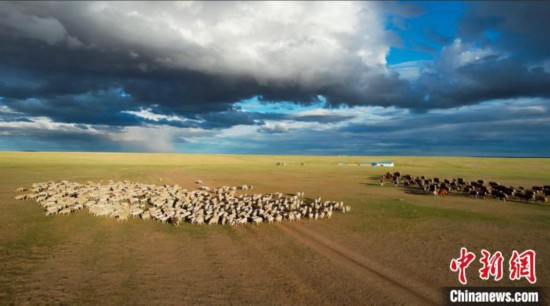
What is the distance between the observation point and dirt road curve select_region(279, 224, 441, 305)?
11281mm

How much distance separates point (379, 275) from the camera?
42.9 feet

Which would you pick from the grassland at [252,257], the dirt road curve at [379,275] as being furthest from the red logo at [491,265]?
the dirt road curve at [379,275]

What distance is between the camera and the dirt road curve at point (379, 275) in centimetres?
1128

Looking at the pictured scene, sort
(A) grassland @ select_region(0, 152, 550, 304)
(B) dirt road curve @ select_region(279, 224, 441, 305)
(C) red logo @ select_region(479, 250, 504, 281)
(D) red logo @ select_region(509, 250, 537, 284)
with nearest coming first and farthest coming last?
(B) dirt road curve @ select_region(279, 224, 441, 305) < (A) grassland @ select_region(0, 152, 550, 304) < (D) red logo @ select_region(509, 250, 537, 284) < (C) red logo @ select_region(479, 250, 504, 281)

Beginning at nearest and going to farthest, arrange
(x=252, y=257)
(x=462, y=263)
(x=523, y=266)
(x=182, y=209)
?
(x=523, y=266), (x=462, y=263), (x=252, y=257), (x=182, y=209)

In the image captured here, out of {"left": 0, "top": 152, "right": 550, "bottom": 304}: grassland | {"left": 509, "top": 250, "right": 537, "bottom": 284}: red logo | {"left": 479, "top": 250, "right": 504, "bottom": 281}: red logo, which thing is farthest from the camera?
{"left": 479, "top": 250, "right": 504, "bottom": 281}: red logo

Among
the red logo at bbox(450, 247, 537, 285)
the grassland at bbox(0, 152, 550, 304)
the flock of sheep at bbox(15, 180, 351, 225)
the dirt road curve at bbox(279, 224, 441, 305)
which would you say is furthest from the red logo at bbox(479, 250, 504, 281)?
the flock of sheep at bbox(15, 180, 351, 225)

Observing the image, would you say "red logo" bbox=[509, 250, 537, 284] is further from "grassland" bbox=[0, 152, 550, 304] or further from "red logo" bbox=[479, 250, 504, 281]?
"red logo" bbox=[479, 250, 504, 281]

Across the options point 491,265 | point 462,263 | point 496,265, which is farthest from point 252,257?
point 496,265

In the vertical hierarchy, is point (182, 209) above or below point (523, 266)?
above

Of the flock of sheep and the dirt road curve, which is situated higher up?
the flock of sheep

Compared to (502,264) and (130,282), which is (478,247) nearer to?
(502,264)

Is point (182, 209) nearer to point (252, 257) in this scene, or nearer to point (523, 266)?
point (252, 257)

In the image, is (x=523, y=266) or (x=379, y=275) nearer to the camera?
(x=379, y=275)
